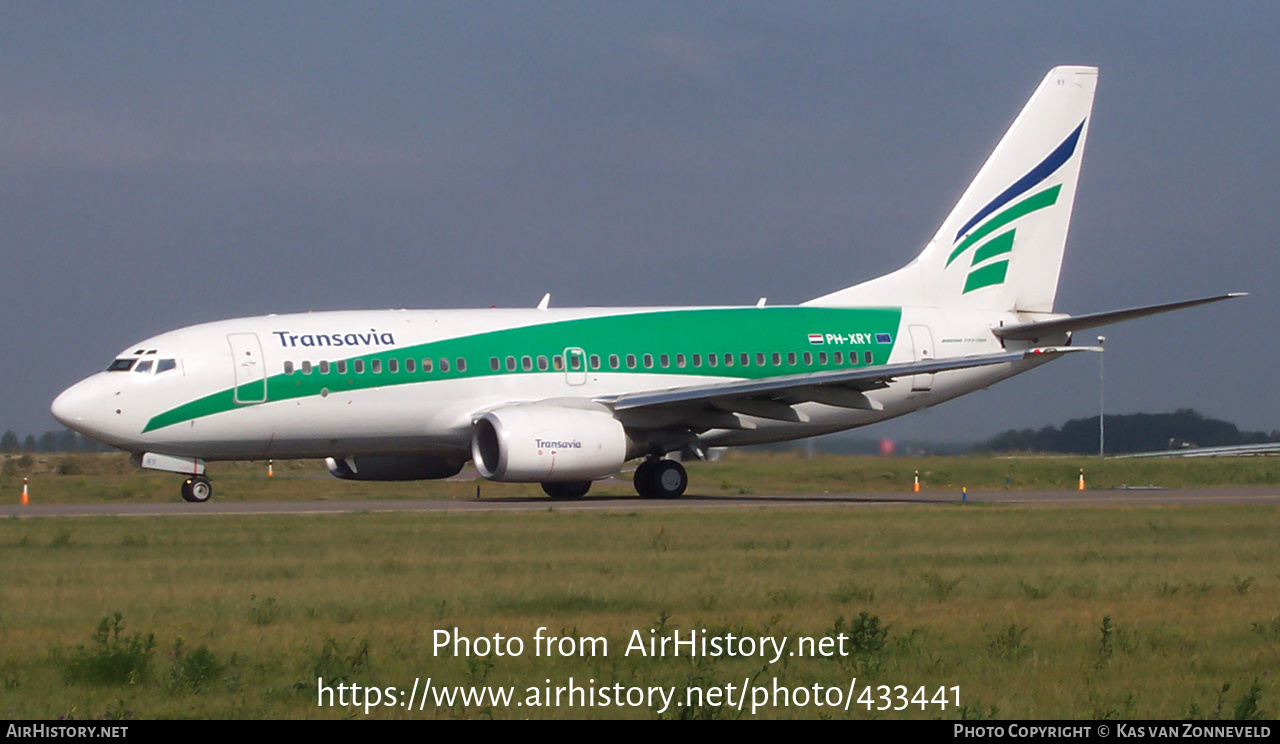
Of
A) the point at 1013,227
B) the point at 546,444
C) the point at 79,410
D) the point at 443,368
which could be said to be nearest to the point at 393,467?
the point at 443,368

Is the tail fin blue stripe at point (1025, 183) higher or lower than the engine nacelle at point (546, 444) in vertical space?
higher

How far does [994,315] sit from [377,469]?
46.2ft

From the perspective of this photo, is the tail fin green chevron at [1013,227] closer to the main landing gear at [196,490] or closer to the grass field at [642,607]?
the grass field at [642,607]

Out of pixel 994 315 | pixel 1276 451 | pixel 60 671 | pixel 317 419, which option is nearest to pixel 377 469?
pixel 317 419

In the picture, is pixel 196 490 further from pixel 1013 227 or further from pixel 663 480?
pixel 1013 227

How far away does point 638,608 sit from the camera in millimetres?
13477

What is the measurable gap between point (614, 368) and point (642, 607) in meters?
19.1

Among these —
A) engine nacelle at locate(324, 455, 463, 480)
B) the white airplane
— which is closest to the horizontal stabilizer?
the white airplane

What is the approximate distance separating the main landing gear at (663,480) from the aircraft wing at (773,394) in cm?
101

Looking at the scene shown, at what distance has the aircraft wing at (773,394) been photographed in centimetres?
3083

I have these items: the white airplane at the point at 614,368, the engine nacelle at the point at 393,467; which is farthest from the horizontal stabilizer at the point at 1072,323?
the engine nacelle at the point at 393,467

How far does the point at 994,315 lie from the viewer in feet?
119

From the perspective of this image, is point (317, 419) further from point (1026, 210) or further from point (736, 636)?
point (736, 636)

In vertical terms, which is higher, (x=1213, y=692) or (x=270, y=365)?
(x=270, y=365)
